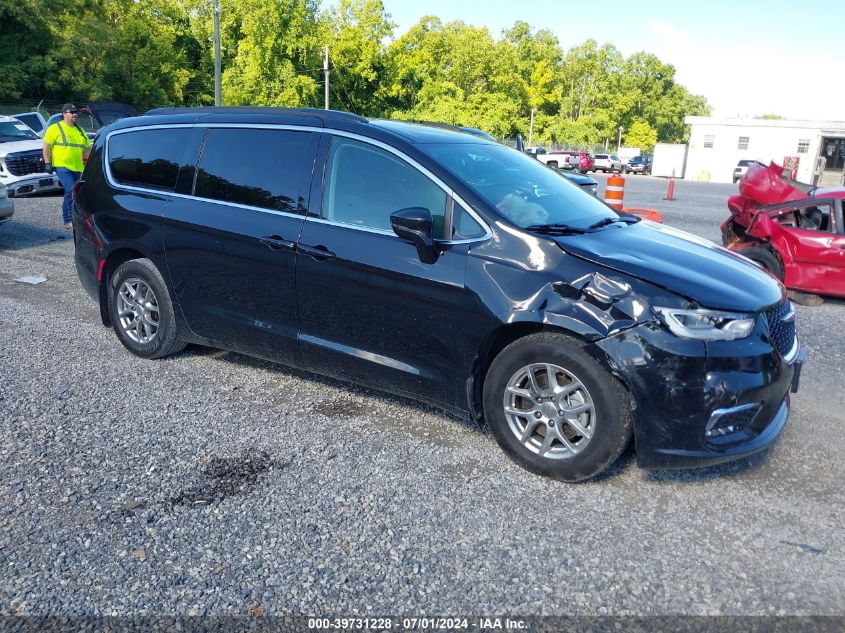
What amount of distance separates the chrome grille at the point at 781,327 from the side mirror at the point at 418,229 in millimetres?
1744

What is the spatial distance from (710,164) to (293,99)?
1291 inches

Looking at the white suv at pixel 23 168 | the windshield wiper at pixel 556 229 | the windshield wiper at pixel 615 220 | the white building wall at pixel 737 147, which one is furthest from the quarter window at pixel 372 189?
the white building wall at pixel 737 147

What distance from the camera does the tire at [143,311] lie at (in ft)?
16.7

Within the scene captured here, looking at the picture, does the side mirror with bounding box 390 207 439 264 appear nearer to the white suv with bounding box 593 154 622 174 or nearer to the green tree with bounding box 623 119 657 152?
the white suv with bounding box 593 154 622 174

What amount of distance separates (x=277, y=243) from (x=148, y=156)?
62.0 inches

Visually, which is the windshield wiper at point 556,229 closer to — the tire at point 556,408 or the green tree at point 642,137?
the tire at point 556,408

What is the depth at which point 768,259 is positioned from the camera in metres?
8.40

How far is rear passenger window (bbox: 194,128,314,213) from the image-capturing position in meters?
4.38

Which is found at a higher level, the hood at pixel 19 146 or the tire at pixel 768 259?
the hood at pixel 19 146

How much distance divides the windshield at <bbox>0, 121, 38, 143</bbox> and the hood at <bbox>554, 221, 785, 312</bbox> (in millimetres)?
15729

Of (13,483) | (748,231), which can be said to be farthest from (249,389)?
(748,231)

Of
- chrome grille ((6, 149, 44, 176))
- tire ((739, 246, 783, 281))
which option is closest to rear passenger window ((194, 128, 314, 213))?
tire ((739, 246, 783, 281))

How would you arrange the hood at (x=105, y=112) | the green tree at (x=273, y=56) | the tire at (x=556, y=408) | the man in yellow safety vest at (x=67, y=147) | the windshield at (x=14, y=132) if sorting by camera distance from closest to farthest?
the tire at (x=556, y=408) < the man in yellow safety vest at (x=67, y=147) < the windshield at (x=14, y=132) < the hood at (x=105, y=112) < the green tree at (x=273, y=56)

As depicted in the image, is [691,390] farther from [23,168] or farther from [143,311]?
[23,168]
